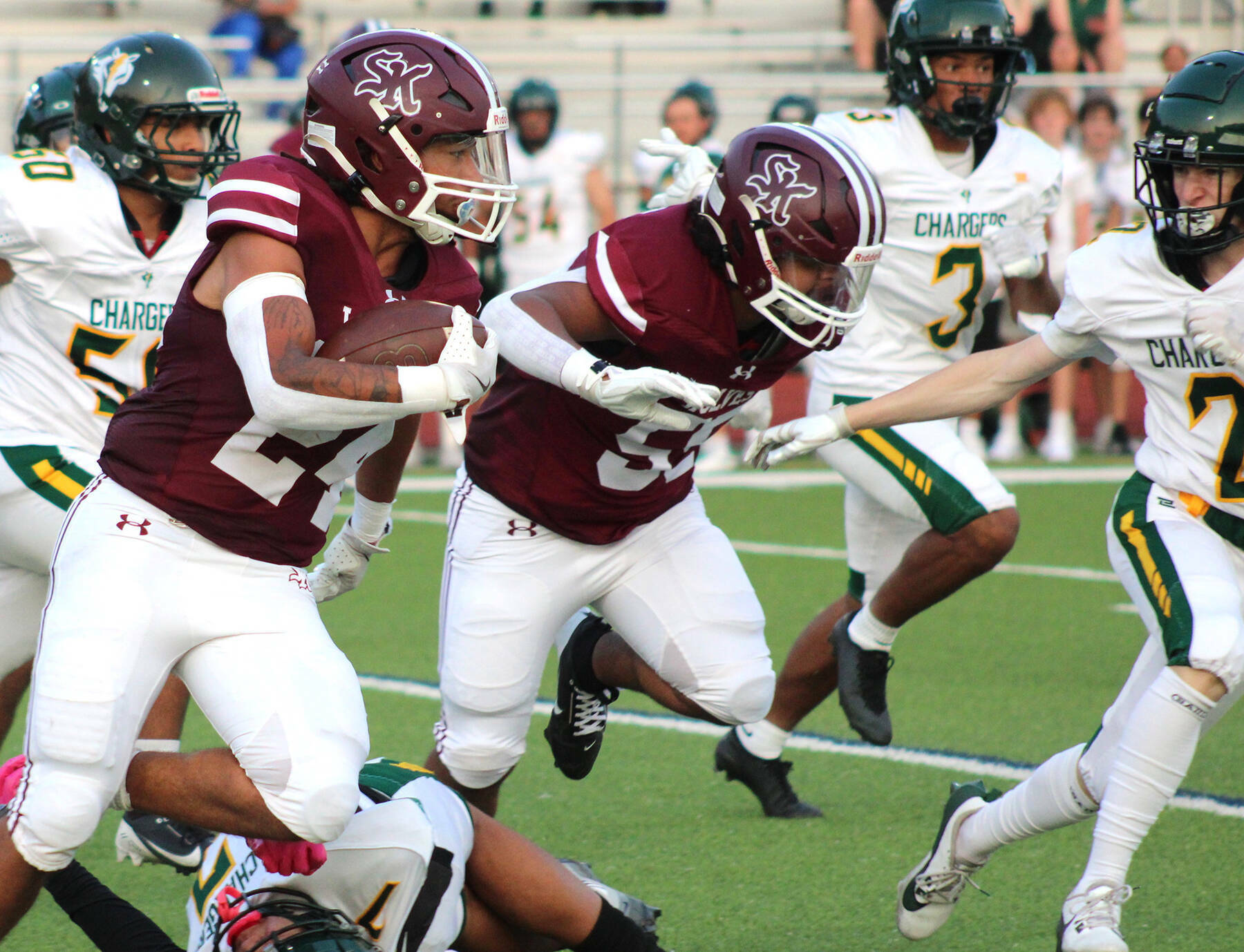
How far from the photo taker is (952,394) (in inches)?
137

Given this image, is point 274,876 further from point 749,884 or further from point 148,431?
point 749,884

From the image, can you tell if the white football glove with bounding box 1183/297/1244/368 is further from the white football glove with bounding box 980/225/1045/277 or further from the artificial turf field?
the white football glove with bounding box 980/225/1045/277

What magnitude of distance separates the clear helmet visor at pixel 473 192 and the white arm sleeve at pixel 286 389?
1.17ft

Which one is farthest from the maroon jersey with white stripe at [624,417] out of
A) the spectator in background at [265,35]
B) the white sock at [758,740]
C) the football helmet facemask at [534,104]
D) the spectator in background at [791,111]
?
the spectator in background at [265,35]

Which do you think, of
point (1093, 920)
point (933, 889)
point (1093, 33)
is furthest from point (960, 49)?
point (1093, 33)

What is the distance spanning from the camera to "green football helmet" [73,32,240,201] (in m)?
3.88

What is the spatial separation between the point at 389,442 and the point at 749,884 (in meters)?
1.28

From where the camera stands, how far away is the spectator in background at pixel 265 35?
12.1 meters

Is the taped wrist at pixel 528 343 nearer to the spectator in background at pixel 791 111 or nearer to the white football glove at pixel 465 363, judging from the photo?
the white football glove at pixel 465 363

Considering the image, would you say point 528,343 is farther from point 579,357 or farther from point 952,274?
point 952,274

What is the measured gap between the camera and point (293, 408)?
8.57 ft

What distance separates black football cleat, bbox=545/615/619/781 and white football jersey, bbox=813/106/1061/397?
4.25 ft

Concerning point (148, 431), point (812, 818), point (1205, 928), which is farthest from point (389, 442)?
point (1205, 928)

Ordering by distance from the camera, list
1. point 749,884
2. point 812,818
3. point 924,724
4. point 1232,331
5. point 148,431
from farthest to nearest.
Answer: point 924,724 < point 812,818 < point 749,884 < point 1232,331 < point 148,431
